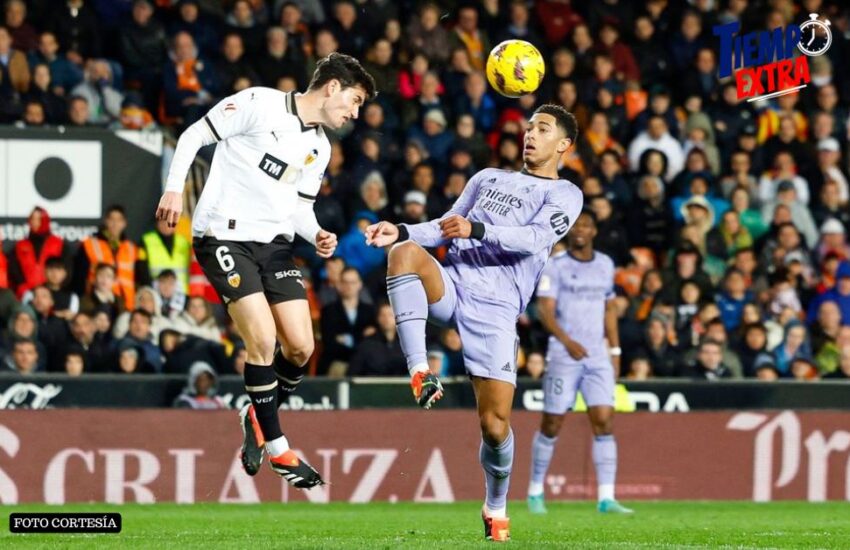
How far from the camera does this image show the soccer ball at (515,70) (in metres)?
11.2

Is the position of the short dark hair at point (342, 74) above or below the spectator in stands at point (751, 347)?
above

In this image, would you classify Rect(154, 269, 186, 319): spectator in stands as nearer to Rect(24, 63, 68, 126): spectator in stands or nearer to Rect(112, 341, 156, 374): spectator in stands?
Rect(112, 341, 156, 374): spectator in stands

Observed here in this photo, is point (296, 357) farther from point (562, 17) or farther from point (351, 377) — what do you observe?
point (562, 17)

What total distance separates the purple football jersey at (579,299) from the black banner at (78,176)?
420cm

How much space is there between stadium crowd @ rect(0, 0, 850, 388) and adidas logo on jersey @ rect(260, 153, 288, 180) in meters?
5.65

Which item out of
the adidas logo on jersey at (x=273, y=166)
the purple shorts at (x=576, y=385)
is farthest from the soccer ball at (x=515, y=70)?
the purple shorts at (x=576, y=385)

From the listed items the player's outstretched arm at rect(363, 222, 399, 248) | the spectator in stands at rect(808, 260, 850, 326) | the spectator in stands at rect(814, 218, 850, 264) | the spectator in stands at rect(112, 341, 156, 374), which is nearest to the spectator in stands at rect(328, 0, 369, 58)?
the spectator in stands at rect(112, 341, 156, 374)

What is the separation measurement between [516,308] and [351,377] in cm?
566

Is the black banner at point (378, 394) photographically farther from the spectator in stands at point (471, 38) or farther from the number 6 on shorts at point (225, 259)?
the number 6 on shorts at point (225, 259)

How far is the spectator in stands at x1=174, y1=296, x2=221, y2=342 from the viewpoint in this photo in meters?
15.5

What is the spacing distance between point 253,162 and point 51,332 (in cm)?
598

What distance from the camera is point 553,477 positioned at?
1559 cm

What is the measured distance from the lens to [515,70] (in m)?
11.2

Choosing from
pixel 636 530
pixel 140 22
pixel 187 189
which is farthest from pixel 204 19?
pixel 636 530
